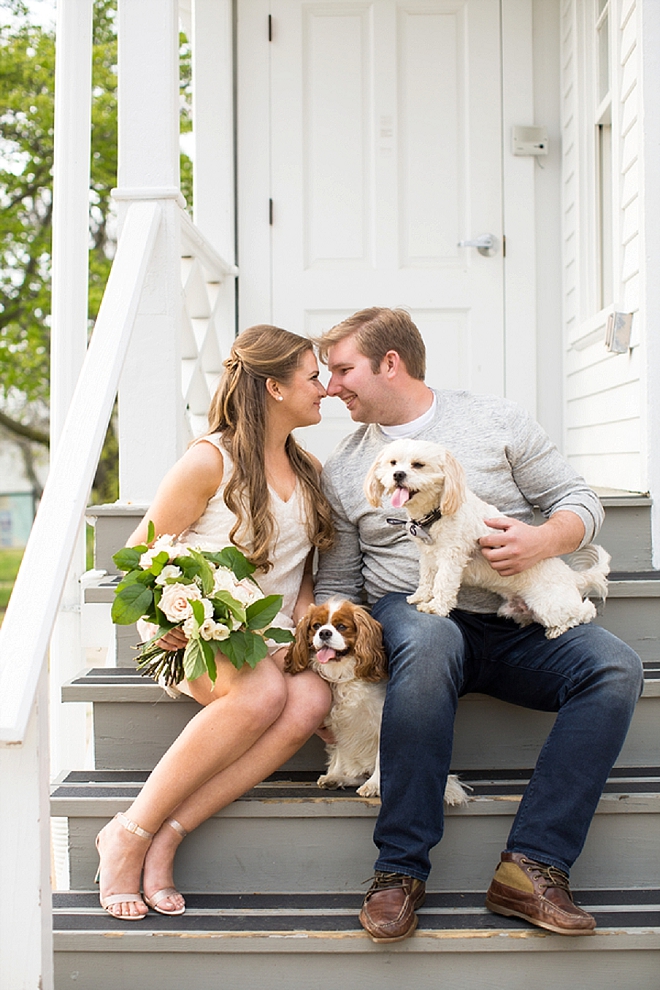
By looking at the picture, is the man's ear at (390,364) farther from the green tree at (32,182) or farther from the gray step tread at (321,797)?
the green tree at (32,182)

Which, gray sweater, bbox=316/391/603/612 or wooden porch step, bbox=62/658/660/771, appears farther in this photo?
gray sweater, bbox=316/391/603/612

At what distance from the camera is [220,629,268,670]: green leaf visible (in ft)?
7.04

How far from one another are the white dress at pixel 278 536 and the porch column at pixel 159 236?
0.51m

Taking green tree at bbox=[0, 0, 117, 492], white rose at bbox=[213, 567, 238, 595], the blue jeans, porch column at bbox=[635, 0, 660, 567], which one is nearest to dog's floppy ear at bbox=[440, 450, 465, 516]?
the blue jeans

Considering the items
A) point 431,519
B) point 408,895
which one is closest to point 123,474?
point 431,519

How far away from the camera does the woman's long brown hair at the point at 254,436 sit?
2486 millimetres

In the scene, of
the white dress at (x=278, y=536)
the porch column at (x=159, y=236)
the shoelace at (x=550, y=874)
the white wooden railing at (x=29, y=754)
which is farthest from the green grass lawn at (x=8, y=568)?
the shoelace at (x=550, y=874)

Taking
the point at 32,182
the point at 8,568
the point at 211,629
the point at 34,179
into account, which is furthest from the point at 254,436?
the point at 8,568

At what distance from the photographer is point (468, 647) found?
2.44 m

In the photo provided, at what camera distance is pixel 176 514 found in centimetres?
243

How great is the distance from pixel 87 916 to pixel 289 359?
1.47 meters

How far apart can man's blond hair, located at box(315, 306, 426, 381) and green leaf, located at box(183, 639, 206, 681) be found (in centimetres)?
95

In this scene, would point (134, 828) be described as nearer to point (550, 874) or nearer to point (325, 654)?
point (325, 654)

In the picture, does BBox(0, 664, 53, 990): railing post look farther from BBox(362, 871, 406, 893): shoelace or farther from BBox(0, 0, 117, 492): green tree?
BBox(0, 0, 117, 492): green tree
